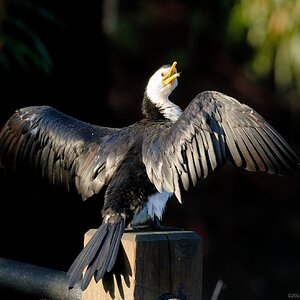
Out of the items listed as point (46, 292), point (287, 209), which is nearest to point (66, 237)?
point (46, 292)

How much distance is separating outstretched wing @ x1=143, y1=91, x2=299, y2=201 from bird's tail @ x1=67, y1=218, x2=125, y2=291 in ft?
1.17

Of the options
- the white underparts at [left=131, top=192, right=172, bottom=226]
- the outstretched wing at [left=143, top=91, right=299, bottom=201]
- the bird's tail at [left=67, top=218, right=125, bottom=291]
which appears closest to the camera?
the bird's tail at [left=67, top=218, right=125, bottom=291]

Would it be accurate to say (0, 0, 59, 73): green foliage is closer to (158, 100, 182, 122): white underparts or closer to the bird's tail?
(158, 100, 182, 122): white underparts

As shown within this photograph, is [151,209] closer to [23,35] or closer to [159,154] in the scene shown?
[159,154]

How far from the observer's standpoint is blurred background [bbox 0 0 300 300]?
595 cm

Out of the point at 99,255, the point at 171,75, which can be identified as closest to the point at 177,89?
the point at 171,75

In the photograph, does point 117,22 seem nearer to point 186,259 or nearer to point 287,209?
point 287,209

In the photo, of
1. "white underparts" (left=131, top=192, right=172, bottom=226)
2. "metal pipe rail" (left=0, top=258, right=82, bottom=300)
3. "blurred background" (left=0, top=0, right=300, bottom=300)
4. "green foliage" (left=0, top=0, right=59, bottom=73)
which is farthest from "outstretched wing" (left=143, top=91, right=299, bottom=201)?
"green foliage" (left=0, top=0, right=59, bottom=73)

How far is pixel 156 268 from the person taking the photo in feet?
8.84

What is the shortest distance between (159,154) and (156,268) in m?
1.05

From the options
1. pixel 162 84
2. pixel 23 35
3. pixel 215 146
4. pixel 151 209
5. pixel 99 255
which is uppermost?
pixel 23 35

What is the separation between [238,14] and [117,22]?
4.17 m

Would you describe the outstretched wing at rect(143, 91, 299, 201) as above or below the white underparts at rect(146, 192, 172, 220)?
above

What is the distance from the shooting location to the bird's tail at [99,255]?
2.82 metres
